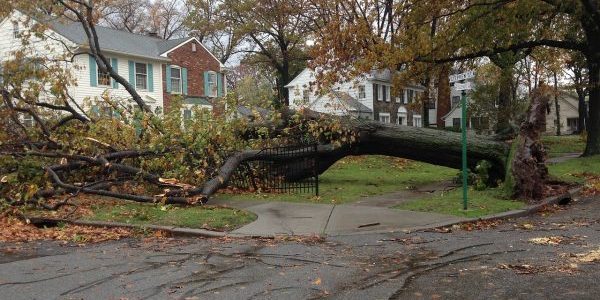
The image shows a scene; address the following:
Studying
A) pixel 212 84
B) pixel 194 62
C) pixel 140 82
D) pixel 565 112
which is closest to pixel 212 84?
pixel 212 84

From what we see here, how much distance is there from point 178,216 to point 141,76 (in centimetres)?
2258

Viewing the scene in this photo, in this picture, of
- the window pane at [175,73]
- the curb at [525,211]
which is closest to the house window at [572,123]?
the window pane at [175,73]

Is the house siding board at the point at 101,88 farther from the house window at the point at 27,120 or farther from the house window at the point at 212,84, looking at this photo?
the house window at the point at 27,120

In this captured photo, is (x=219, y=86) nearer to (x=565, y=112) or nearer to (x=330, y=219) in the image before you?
(x=330, y=219)

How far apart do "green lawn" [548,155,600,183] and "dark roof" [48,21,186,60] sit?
21783mm

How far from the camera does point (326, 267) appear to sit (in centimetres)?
604

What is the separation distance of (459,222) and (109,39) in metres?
25.4

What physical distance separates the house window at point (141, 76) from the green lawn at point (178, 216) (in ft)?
66.7

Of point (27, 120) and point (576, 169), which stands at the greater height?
point (27, 120)

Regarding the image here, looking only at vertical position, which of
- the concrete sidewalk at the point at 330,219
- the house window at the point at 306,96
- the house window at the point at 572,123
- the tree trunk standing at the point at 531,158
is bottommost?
the concrete sidewalk at the point at 330,219

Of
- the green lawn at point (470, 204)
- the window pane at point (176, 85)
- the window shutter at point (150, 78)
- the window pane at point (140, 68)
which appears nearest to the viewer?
the green lawn at point (470, 204)

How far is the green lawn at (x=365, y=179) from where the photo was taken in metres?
12.2

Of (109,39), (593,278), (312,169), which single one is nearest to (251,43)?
(109,39)

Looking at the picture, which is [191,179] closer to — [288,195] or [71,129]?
[288,195]
